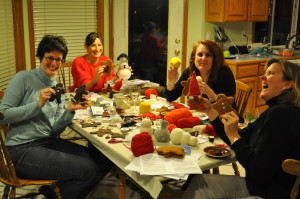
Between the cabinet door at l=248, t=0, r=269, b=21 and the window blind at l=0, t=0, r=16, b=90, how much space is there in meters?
3.11

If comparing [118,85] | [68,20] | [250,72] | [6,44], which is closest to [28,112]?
[118,85]

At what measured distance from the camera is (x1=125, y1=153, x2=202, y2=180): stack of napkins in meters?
Result: 1.66

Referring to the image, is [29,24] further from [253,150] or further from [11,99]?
[253,150]

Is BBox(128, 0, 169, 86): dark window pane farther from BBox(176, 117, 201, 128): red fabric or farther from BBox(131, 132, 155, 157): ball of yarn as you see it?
BBox(131, 132, 155, 157): ball of yarn

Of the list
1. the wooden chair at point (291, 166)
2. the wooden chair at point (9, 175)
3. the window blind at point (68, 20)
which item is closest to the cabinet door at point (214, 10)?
the window blind at point (68, 20)

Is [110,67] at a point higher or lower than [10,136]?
higher

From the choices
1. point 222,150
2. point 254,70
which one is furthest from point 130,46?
point 222,150

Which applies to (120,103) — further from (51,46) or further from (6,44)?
(6,44)

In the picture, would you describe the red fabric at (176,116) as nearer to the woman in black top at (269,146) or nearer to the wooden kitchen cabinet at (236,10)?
the woman in black top at (269,146)

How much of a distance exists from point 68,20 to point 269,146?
10.8 feet

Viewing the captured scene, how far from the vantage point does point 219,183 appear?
190 centimetres

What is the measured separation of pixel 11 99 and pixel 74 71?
1.26 metres

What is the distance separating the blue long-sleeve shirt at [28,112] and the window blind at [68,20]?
6.32 feet

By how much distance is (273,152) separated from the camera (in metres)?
1.61
